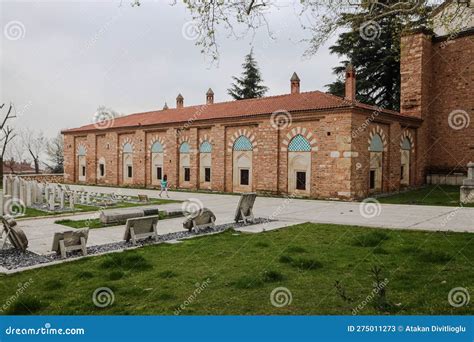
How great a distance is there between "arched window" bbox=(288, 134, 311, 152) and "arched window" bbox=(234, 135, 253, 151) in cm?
307

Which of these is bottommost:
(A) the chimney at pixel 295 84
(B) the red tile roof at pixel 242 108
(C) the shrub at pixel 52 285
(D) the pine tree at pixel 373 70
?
(C) the shrub at pixel 52 285

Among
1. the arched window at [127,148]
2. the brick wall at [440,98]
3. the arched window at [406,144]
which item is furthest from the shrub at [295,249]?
the arched window at [127,148]

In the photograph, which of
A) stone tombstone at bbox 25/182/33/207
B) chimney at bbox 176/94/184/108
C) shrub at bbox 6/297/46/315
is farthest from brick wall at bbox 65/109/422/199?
shrub at bbox 6/297/46/315

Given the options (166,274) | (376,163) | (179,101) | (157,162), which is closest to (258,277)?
(166,274)

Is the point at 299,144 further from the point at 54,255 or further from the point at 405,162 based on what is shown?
the point at 54,255

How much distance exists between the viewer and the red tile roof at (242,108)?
910 inches

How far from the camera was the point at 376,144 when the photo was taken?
23406mm

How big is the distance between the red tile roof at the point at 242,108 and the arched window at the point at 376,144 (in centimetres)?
179

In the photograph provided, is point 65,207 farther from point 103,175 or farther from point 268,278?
point 103,175

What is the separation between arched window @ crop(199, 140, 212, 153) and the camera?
2831 centimetres

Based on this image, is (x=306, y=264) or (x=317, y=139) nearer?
(x=306, y=264)

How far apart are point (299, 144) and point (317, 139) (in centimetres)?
126

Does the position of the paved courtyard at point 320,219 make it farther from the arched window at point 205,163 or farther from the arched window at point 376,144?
the arched window at point 205,163

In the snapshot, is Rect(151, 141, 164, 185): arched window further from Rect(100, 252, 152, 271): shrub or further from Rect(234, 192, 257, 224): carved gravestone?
Rect(100, 252, 152, 271): shrub
